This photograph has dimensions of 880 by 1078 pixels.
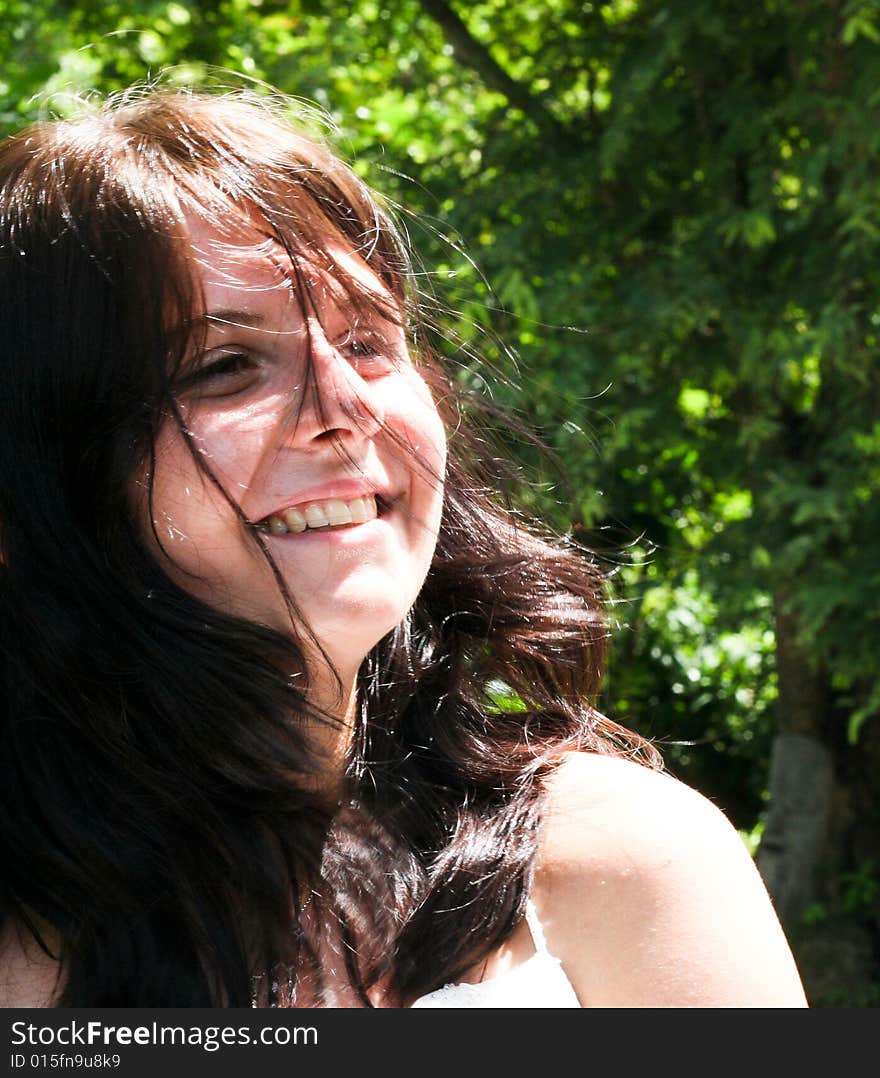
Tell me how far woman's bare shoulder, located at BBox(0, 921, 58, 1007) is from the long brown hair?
18mm

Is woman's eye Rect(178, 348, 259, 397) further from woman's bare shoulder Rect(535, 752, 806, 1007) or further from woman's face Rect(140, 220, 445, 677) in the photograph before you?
woman's bare shoulder Rect(535, 752, 806, 1007)

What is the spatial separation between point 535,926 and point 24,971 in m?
0.54

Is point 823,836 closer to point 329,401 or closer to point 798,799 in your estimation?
point 798,799

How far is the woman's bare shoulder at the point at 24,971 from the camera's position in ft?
4.47

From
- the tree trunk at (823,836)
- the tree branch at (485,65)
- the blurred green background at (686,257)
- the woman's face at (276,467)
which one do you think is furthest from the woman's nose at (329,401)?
the tree trunk at (823,836)

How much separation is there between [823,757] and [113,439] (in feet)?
13.8

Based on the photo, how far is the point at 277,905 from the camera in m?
1.45

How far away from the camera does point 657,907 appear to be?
55.2 inches

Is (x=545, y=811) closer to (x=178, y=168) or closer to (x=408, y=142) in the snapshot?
(x=178, y=168)

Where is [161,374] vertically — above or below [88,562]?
above

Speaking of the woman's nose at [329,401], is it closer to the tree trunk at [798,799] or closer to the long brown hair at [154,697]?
the long brown hair at [154,697]

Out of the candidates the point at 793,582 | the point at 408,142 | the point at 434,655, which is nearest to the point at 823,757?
the point at 793,582

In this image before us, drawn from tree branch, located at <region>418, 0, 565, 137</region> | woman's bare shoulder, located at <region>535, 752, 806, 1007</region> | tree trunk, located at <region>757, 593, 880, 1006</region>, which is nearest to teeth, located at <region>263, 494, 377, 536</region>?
woman's bare shoulder, located at <region>535, 752, 806, 1007</region>

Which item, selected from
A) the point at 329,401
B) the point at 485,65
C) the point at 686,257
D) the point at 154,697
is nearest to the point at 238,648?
the point at 154,697
